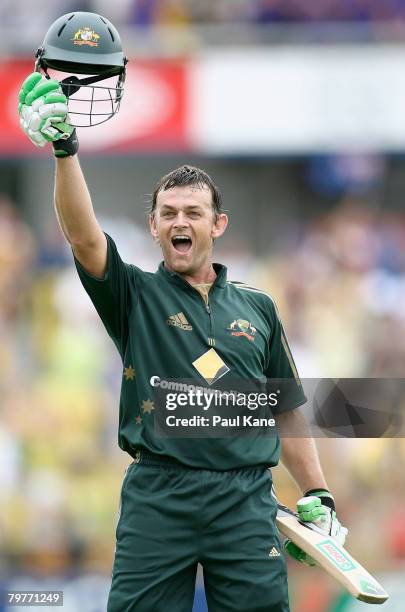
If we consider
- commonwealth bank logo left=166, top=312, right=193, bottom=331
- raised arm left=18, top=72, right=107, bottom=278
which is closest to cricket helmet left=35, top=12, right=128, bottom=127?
raised arm left=18, top=72, right=107, bottom=278

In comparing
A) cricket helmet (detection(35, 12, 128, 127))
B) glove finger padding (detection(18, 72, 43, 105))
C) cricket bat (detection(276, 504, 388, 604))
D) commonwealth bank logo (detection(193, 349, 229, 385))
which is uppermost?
cricket helmet (detection(35, 12, 128, 127))

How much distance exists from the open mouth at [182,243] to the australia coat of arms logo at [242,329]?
300 millimetres

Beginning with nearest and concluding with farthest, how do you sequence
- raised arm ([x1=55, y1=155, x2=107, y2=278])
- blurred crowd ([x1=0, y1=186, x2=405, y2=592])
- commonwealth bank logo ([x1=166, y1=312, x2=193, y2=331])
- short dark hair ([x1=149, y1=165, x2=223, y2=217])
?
raised arm ([x1=55, y1=155, x2=107, y2=278]), commonwealth bank logo ([x1=166, y1=312, x2=193, y2=331]), short dark hair ([x1=149, y1=165, x2=223, y2=217]), blurred crowd ([x1=0, y1=186, x2=405, y2=592])

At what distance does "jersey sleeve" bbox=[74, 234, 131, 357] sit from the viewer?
4.10 metres

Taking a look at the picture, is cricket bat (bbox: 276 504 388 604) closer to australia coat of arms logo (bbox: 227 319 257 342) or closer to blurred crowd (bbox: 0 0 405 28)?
australia coat of arms logo (bbox: 227 319 257 342)

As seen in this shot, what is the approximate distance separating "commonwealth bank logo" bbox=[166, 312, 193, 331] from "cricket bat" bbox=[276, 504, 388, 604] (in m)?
0.77

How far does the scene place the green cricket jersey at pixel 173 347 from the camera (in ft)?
13.5

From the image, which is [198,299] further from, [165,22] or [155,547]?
[165,22]

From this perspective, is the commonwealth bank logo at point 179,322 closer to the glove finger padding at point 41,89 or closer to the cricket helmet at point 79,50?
the cricket helmet at point 79,50

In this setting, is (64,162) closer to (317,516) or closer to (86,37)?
(86,37)

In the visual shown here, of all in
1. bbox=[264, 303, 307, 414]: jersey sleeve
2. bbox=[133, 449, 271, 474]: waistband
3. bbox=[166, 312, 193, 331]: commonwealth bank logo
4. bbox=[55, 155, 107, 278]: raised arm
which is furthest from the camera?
bbox=[264, 303, 307, 414]: jersey sleeve

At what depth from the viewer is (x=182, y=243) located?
169 inches

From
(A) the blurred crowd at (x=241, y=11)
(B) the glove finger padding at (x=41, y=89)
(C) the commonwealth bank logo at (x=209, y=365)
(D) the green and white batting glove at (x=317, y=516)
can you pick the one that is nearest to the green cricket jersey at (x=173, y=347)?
(C) the commonwealth bank logo at (x=209, y=365)

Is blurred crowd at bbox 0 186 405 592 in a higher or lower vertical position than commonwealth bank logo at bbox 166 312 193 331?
lower
